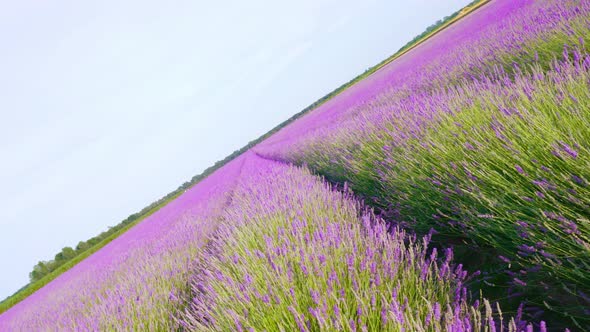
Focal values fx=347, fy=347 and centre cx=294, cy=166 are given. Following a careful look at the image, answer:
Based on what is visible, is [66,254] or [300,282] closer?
[300,282]

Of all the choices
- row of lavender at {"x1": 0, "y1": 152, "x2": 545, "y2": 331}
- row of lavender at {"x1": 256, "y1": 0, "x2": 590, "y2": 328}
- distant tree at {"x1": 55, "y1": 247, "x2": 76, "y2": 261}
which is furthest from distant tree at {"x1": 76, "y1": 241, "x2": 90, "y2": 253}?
row of lavender at {"x1": 256, "y1": 0, "x2": 590, "y2": 328}

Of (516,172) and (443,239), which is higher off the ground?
(516,172)

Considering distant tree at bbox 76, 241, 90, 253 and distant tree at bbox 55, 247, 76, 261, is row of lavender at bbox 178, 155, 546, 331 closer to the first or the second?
distant tree at bbox 76, 241, 90, 253

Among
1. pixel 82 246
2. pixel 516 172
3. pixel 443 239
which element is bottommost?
pixel 443 239

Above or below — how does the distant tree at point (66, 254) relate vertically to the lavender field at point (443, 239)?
above

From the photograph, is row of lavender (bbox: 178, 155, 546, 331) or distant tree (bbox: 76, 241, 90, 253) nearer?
row of lavender (bbox: 178, 155, 546, 331)

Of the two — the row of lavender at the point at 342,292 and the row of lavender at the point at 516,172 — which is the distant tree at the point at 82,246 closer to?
the row of lavender at the point at 516,172

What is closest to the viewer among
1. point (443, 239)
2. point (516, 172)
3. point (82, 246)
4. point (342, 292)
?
point (342, 292)

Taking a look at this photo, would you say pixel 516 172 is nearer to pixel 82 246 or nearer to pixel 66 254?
pixel 82 246

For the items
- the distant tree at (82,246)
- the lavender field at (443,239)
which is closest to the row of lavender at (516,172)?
the lavender field at (443,239)

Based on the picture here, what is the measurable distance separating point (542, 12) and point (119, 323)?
478cm

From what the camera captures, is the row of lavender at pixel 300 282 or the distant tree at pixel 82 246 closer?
the row of lavender at pixel 300 282

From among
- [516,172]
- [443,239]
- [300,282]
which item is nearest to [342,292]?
[300,282]

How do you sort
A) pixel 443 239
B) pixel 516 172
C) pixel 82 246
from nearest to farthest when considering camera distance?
1. pixel 516 172
2. pixel 443 239
3. pixel 82 246
